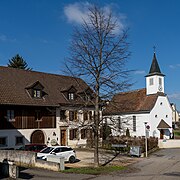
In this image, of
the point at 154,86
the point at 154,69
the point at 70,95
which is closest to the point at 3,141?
the point at 70,95

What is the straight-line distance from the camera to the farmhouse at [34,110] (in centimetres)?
3077

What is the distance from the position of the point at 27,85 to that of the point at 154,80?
22.3 meters

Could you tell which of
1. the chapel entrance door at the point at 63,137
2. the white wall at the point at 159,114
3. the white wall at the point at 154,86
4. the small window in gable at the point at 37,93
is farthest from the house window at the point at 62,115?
the white wall at the point at 154,86

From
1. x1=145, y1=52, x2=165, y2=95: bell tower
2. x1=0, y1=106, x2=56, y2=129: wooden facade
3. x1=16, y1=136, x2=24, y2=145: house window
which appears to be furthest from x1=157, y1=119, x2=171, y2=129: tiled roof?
x1=16, y1=136, x2=24, y2=145: house window

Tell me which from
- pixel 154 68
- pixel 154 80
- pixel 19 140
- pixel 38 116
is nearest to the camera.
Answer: pixel 19 140

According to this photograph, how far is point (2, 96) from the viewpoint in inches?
1218

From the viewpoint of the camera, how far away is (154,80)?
4728 cm

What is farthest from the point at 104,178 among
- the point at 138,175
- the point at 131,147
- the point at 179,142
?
the point at 179,142

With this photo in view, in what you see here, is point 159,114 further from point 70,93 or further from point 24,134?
point 24,134

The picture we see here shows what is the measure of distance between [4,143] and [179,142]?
2451 centimetres

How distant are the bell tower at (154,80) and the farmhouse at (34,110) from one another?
14924 mm

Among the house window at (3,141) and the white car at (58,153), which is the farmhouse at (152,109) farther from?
the white car at (58,153)

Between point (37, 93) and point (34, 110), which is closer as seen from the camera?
point (34, 110)

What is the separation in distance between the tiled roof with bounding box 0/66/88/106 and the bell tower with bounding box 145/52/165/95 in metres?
14.0
